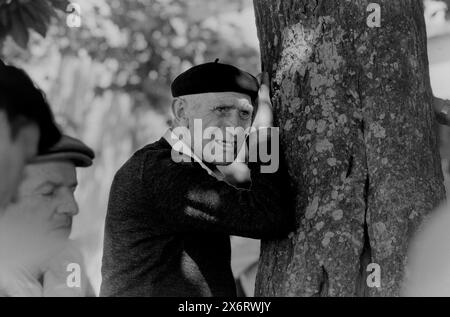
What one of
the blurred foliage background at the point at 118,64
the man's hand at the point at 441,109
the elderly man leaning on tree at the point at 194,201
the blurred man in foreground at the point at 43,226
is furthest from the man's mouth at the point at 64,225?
the blurred foliage background at the point at 118,64

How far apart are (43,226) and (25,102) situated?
0.55 metres

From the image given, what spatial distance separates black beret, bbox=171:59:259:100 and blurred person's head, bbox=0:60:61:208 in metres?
0.79

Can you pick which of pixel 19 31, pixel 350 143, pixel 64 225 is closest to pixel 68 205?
pixel 64 225

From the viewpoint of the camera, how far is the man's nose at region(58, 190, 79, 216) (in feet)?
10.3

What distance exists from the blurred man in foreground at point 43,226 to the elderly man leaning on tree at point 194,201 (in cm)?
26

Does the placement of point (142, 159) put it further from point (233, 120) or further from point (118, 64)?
point (118, 64)

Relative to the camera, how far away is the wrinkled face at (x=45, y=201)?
9.92 feet

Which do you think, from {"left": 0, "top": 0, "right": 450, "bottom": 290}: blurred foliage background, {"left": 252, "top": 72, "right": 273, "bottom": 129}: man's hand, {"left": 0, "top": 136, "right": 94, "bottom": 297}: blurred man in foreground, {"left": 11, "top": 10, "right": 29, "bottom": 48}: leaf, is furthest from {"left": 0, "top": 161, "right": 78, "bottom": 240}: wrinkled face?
{"left": 0, "top": 0, "right": 450, "bottom": 290}: blurred foliage background

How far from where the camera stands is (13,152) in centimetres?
286

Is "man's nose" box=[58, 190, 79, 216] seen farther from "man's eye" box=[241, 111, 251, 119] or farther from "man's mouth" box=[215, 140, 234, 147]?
"man's eye" box=[241, 111, 251, 119]

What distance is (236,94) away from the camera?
347 cm

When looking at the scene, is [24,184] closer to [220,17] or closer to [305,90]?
[305,90]

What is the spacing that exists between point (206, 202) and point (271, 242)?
0.37 metres

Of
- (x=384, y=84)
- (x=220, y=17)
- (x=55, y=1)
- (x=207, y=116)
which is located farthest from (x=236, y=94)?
(x=220, y=17)
